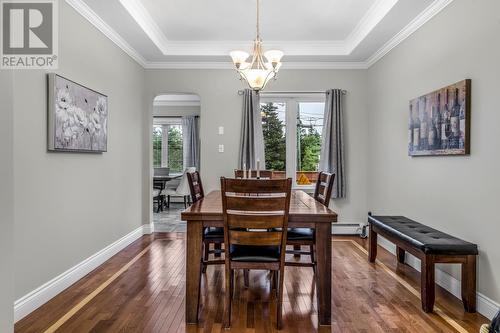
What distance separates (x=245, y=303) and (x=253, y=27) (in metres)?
3.15

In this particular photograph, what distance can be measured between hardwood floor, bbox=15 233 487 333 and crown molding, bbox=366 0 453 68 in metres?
2.51

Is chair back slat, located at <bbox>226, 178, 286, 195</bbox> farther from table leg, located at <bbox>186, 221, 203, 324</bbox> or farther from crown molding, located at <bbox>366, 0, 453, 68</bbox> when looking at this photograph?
crown molding, located at <bbox>366, 0, 453, 68</bbox>

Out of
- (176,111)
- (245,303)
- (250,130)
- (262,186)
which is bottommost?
(245,303)

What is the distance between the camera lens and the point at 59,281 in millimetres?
2705

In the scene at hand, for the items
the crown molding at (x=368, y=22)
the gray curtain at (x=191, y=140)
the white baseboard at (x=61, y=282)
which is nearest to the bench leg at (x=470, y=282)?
the crown molding at (x=368, y=22)

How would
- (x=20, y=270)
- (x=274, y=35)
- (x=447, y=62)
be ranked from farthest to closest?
(x=274, y=35) → (x=447, y=62) → (x=20, y=270)

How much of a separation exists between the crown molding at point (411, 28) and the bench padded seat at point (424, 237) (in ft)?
6.51

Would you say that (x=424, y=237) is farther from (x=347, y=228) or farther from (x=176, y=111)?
(x=176, y=111)

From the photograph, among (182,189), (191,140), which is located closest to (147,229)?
(182,189)

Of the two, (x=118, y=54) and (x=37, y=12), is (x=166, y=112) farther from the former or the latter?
(x=37, y=12)

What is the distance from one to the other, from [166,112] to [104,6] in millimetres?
5259

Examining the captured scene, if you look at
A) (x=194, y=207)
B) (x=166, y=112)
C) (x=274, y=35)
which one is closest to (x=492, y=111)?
(x=194, y=207)

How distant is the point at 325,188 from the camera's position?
2877mm

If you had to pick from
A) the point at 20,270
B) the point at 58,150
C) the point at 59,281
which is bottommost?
the point at 59,281
